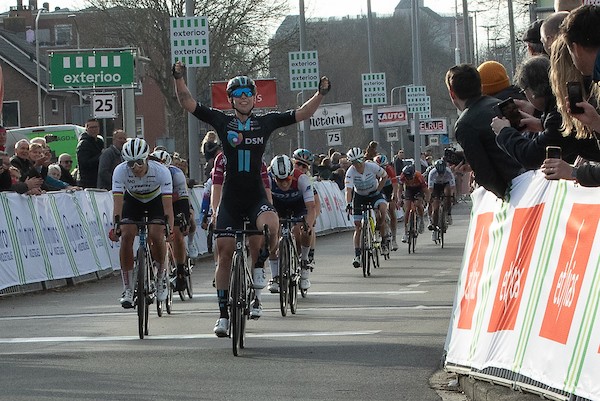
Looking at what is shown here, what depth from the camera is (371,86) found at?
51.1 m

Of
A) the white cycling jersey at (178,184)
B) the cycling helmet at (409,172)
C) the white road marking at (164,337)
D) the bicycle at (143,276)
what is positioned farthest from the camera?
the cycling helmet at (409,172)

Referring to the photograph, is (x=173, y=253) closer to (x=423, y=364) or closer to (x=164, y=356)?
(x=164, y=356)

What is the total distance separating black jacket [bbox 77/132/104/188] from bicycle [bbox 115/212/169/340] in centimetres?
1029

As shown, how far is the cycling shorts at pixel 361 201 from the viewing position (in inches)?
954

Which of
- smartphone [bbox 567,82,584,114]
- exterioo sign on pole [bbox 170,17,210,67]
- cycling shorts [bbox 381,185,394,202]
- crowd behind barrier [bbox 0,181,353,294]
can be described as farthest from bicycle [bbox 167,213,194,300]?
smartphone [bbox 567,82,584,114]

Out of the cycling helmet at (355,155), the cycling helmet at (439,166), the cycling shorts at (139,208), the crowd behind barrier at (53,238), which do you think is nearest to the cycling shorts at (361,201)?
the cycling helmet at (355,155)

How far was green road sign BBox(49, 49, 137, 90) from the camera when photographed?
3209 centimetres

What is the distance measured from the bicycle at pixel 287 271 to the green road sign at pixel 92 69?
15411 mm

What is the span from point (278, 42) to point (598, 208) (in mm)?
53424

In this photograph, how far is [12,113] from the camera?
8369 centimetres

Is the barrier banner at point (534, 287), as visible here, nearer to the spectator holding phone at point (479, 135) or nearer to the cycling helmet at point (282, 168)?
the spectator holding phone at point (479, 135)

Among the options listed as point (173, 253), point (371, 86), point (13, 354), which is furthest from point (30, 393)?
point (371, 86)

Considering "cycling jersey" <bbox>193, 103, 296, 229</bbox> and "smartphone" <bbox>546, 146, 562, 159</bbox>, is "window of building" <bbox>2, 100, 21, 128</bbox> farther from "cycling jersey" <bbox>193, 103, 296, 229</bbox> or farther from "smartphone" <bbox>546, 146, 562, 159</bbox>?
"smartphone" <bbox>546, 146, 562, 159</bbox>

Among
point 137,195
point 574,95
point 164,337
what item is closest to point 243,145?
point 164,337
